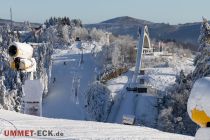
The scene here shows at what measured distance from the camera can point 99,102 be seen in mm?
56406

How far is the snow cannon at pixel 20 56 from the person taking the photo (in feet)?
43.3

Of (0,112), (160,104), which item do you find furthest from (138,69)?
(0,112)

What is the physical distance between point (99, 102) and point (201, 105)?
51.0m

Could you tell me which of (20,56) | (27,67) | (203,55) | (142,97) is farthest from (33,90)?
(142,97)

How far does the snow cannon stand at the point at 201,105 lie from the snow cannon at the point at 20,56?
804 cm

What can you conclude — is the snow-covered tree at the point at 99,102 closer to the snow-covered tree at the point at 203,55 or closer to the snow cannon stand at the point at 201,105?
the snow-covered tree at the point at 203,55

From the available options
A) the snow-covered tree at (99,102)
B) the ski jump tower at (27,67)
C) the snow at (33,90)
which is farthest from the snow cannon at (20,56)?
the snow-covered tree at (99,102)

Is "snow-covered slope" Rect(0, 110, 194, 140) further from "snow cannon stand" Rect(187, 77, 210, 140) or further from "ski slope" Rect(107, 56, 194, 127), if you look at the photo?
"ski slope" Rect(107, 56, 194, 127)

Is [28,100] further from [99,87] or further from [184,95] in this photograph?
[99,87]

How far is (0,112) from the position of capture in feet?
49.4

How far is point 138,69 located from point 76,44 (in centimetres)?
3840

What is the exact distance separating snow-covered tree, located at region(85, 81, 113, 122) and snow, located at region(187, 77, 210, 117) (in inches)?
1901

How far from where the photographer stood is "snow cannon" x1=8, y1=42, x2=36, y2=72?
13.2 meters

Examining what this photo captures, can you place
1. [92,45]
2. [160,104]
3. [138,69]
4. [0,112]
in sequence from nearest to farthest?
[0,112], [160,104], [138,69], [92,45]
